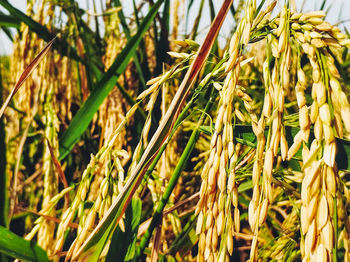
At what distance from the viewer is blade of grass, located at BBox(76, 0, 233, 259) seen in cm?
61

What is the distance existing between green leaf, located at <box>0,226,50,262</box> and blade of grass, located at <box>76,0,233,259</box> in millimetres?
183

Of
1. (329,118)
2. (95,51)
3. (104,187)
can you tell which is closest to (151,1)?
(95,51)

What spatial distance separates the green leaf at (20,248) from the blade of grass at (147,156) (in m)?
0.18

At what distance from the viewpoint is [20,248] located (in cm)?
75

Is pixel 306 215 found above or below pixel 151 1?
below

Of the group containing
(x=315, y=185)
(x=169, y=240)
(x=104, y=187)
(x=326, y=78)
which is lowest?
(x=169, y=240)

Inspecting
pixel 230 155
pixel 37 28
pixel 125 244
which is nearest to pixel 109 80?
pixel 37 28

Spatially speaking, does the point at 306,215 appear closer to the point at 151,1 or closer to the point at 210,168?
the point at 210,168

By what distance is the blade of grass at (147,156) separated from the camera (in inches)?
24.0

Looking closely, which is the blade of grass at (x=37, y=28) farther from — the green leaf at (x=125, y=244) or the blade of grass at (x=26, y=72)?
the green leaf at (x=125, y=244)

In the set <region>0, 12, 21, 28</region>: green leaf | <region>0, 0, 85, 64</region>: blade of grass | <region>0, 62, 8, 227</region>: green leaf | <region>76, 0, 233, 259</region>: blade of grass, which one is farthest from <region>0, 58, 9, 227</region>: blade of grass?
<region>0, 12, 21, 28</region>: green leaf

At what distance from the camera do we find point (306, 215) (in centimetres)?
50

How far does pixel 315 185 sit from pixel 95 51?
1682 mm

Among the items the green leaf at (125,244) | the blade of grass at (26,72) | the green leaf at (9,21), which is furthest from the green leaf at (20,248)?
the green leaf at (9,21)
